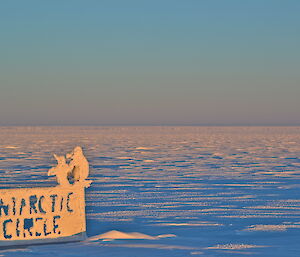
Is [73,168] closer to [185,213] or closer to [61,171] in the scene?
[61,171]

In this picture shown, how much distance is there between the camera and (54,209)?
416 inches

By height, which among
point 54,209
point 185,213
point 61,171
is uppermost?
point 61,171

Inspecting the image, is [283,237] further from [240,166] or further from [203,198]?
[240,166]

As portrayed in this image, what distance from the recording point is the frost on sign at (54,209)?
10.4 meters

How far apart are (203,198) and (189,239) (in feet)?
19.5

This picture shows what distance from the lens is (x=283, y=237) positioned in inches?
444

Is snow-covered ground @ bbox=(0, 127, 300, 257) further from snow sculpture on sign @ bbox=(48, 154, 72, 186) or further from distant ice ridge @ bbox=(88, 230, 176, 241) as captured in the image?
snow sculpture on sign @ bbox=(48, 154, 72, 186)

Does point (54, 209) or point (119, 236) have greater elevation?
point (54, 209)

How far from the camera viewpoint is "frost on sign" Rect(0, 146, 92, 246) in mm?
10406

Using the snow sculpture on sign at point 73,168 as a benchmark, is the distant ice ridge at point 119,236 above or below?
below

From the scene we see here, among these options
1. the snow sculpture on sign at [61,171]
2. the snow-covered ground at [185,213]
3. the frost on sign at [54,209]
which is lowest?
the snow-covered ground at [185,213]

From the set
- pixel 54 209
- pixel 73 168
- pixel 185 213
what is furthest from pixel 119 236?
pixel 185 213

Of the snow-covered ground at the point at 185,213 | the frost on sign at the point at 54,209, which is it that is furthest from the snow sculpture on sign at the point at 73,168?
the snow-covered ground at the point at 185,213

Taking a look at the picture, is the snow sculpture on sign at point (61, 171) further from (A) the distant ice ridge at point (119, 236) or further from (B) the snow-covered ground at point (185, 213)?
(A) the distant ice ridge at point (119, 236)
